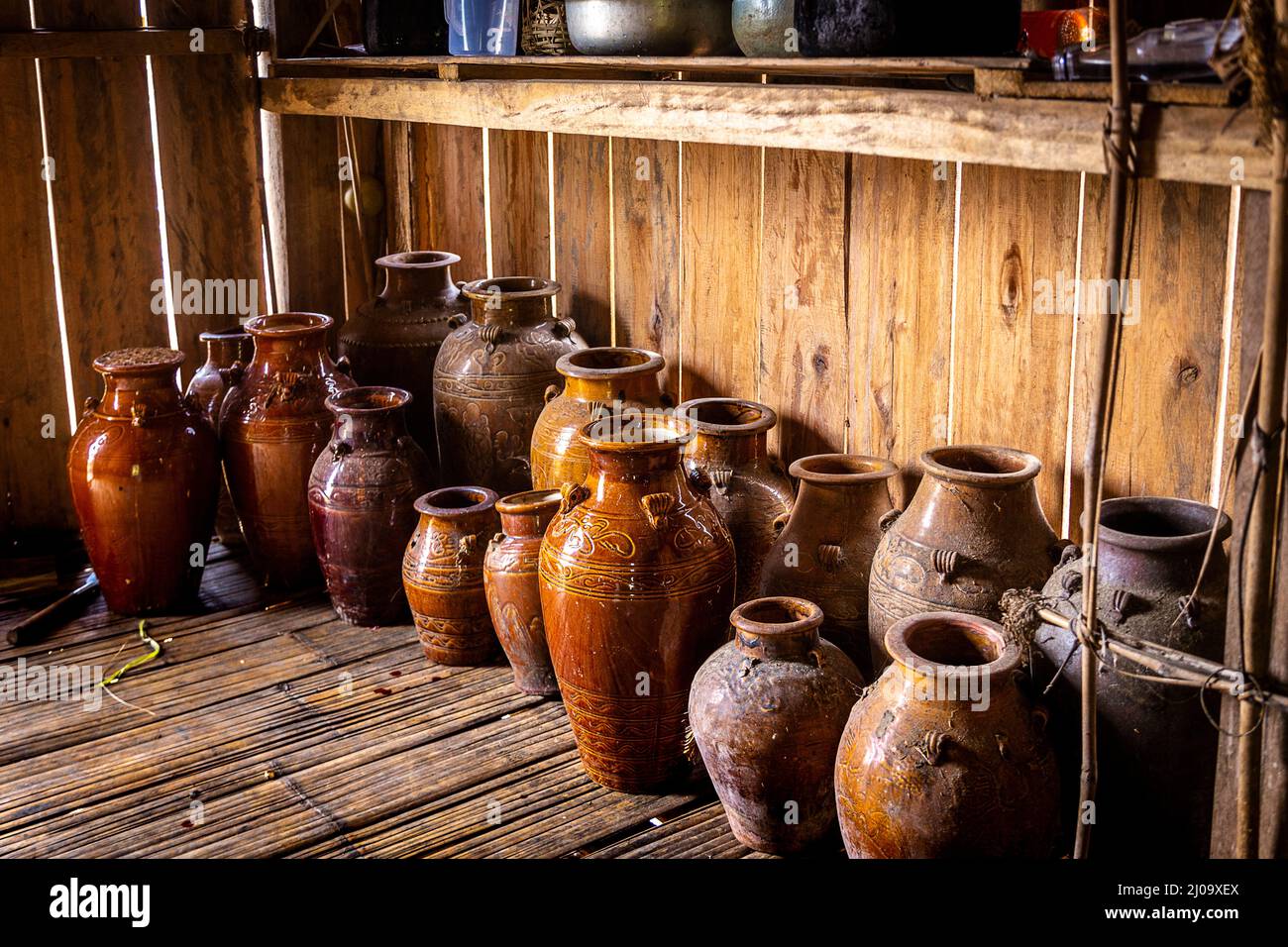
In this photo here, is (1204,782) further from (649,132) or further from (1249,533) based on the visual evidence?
(649,132)

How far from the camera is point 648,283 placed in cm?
412

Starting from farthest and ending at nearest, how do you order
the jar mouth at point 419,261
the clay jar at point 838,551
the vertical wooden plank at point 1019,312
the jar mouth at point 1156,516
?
the jar mouth at point 419,261, the clay jar at point 838,551, the vertical wooden plank at point 1019,312, the jar mouth at point 1156,516

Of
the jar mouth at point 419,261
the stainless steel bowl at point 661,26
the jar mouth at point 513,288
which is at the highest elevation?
the stainless steel bowl at point 661,26

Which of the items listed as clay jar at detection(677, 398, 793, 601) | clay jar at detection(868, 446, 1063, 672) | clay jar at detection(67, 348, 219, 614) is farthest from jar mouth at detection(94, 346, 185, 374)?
clay jar at detection(868, 446, 1063, 672)

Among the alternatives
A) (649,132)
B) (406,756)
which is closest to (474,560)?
(406,756)

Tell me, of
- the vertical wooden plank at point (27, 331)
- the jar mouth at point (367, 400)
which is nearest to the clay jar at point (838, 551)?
the jar mouth at point (367, 400)

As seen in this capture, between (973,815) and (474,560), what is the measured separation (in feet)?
5.87

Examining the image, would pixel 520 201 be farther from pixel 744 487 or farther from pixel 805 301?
pixel 744 487

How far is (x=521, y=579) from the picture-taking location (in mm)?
3492

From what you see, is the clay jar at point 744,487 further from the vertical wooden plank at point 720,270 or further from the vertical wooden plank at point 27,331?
the vertical wooden plank at point 27,331

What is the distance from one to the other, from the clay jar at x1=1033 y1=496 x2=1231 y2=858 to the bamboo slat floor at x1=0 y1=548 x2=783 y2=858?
86 cm

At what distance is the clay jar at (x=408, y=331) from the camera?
15.0 feet

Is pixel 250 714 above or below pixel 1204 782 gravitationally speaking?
below

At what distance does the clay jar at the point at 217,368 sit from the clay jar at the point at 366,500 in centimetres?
58
